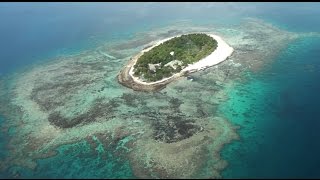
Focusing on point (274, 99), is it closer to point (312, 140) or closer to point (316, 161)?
point (312, 140)

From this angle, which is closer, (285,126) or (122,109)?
(285,126)

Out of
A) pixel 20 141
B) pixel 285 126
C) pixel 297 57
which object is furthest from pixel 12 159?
pixel 297 57

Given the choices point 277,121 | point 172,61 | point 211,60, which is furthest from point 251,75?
point 277,121

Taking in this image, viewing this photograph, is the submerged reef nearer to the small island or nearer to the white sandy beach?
the white sandy beach

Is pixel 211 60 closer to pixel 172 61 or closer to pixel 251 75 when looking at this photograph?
pixel 172 61

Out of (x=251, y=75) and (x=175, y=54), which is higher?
(x=175, y=54)

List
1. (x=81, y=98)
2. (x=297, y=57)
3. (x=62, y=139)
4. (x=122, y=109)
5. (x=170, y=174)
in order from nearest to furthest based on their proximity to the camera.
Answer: (x=170, y=174), (x=62, y=139), (x=122, y=109), (x=81, y=98), (x=297, y=57)
